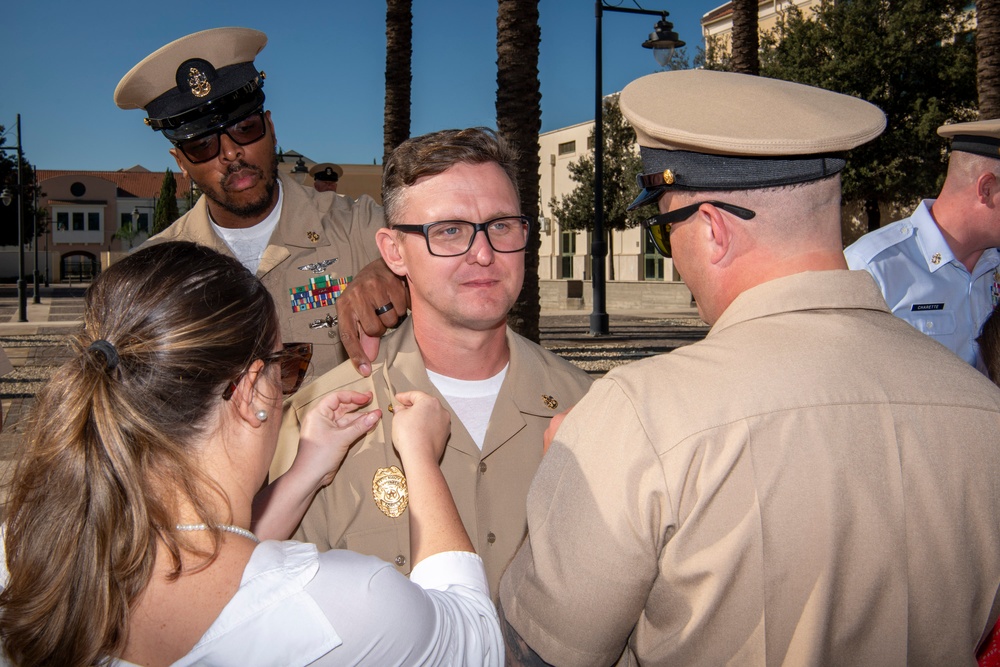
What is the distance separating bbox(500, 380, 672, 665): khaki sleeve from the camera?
1.73 m

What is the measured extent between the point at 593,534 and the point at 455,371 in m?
1.38

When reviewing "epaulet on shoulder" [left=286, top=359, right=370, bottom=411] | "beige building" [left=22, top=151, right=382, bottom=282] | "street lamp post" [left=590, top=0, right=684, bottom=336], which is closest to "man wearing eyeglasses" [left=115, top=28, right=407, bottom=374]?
"epaulet on shoulder" [left=286, top=359, right=370, bottom=411]

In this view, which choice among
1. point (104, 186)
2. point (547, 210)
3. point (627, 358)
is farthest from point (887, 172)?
point (104, 186)

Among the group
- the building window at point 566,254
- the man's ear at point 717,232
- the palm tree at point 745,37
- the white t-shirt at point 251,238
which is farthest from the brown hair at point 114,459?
the building window at point 566,254

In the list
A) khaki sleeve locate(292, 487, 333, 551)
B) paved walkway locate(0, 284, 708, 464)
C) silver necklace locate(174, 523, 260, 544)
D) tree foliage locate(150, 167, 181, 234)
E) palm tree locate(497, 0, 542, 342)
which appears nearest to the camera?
silver necklace locate(174, 523, 260, 544)

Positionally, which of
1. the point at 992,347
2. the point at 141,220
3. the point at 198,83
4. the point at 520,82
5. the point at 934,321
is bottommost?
the point at 992,347

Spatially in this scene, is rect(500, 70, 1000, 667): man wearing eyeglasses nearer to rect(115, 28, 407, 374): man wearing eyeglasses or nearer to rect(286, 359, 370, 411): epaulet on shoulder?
rect(286, 359, 370, 411): epaulet on shoulder

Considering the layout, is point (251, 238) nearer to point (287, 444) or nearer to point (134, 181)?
point (287, 444)

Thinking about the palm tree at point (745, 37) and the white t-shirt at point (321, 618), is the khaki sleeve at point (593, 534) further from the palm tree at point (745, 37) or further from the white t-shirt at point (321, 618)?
the palm tree at point (745, 37)

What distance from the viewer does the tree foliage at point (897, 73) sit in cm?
2452

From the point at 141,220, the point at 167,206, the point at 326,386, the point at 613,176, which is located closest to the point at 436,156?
the point at 326,386

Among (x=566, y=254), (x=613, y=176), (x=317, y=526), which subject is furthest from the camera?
(x=566, y=254)

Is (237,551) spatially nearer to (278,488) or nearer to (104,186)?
(278,488)

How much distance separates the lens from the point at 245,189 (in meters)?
3.88
